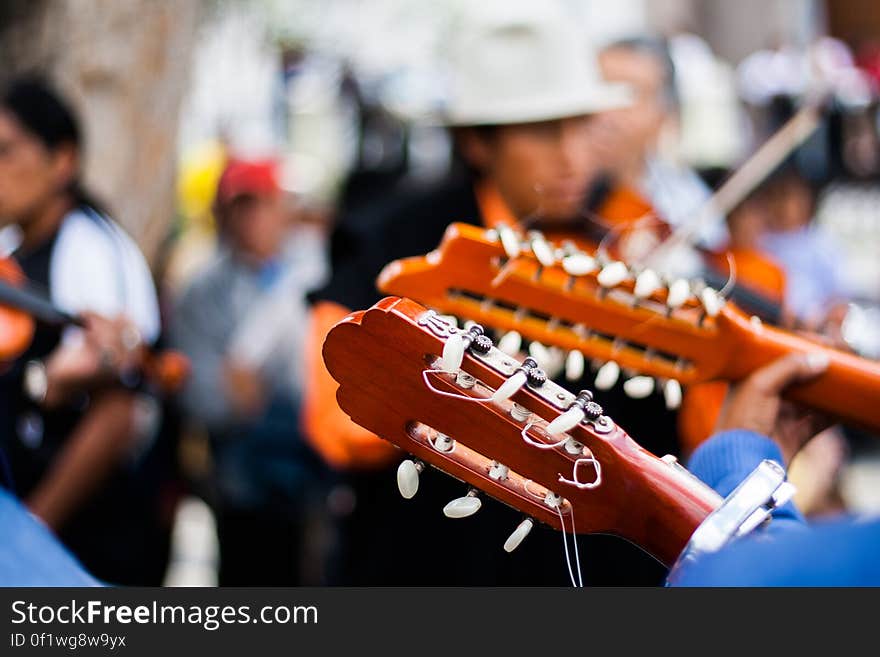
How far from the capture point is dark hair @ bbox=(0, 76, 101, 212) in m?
3.19

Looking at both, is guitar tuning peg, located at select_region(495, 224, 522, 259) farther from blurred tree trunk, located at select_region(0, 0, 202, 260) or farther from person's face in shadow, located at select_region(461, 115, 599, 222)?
blurred tree trunk, located at select_region(0, 0, 202, 260)

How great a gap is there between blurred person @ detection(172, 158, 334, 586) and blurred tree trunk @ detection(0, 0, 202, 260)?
42 centimetres

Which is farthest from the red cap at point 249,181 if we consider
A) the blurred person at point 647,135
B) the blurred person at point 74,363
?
the blurred person at point 74,363

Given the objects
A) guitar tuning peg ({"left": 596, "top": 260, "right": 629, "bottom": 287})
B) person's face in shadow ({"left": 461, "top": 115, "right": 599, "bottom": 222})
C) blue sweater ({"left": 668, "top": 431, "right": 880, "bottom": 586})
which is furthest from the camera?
person's face in shadow ({"left": 461, "top": 115, "right": 599, "bottom": 222})

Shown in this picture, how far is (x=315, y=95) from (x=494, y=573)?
317 inches

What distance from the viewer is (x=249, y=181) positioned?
4742mm

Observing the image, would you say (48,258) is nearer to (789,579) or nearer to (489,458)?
(489,458)

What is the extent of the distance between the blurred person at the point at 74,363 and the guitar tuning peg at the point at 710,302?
169 cm

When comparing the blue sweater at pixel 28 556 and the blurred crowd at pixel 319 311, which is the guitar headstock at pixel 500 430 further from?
the blurred crowd at pixel 319 311

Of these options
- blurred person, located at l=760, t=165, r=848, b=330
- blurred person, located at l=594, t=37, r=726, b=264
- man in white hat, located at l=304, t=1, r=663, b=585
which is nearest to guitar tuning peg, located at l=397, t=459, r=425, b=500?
man in white hat, located at l=304, t=1, r=663, b=585

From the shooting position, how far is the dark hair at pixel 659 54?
4.25 meters

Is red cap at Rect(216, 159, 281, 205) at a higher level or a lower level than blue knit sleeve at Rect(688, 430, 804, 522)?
lower
